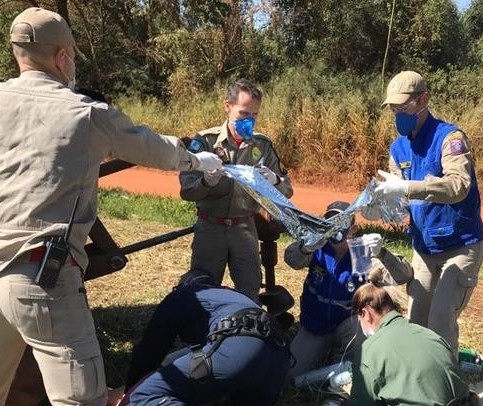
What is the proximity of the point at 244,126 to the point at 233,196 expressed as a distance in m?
0.43

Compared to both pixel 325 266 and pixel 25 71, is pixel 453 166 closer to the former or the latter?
pixel 325 266

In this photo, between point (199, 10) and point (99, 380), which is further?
point (199, 10)

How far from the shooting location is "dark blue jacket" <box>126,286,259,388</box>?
10.1ft

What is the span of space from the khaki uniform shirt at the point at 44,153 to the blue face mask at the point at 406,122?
1.82 meters

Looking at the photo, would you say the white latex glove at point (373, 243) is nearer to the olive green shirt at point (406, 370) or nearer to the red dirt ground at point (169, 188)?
the olive green shirt at point (406, 370)

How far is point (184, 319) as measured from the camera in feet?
10.4

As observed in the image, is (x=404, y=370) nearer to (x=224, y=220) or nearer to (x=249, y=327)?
(x=249, y=327)

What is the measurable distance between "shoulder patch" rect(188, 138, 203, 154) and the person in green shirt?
56.5 inches

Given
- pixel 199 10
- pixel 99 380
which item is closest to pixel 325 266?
pixel 99 380

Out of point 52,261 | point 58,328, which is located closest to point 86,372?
point 58,328

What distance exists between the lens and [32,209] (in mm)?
2436

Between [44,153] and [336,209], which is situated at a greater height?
[44,153]

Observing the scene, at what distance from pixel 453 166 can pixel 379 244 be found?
1.94 feet

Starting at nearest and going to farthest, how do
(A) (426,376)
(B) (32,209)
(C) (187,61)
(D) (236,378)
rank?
(B) (32,209), (D) (236,378), (A) (426,376), (C) (187,61)
